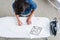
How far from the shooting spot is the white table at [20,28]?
1904 mm

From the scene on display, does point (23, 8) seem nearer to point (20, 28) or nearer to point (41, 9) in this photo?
point (20, 28)

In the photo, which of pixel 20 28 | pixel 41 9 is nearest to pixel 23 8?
pixel 20 28

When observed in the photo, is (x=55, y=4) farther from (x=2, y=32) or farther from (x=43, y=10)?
(x=2, y=32)

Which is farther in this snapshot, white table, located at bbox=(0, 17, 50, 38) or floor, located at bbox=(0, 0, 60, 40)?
floor, located at bbox=(0, 0, 60, 40)

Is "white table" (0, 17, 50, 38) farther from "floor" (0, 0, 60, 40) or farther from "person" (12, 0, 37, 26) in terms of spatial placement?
"floor" (0, 0, 60, 40)

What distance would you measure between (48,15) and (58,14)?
15 cm

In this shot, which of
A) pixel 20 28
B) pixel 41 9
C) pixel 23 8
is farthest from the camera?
pixel 41 9

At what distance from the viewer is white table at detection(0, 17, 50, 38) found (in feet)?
6.25

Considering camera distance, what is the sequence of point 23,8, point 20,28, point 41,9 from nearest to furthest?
point 23,8
point 20,28
point 41,9

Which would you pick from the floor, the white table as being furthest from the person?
the floor

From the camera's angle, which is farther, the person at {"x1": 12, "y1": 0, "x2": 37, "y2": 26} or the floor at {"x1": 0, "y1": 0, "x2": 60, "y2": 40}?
the floor at {"x1": 0, "y1": 0, "x2": 60, "y2": 40}

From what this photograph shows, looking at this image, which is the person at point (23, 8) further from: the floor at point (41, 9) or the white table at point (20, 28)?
the floor at point (41, 9)

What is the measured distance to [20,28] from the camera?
198cm

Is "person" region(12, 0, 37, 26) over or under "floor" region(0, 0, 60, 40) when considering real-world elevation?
over
